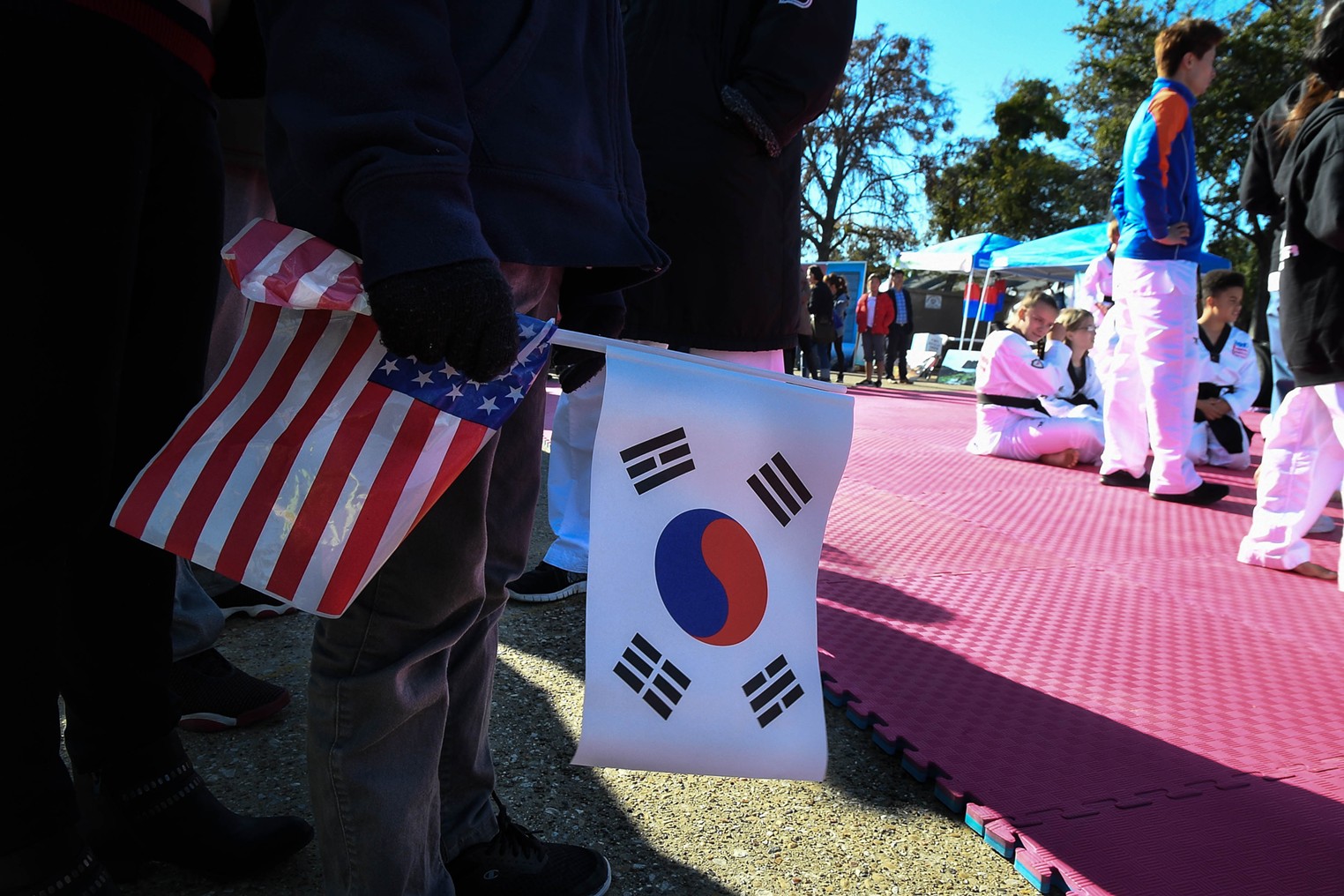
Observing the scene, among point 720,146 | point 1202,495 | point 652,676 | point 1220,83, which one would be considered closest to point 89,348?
point 652,676

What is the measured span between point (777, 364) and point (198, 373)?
1613 mm

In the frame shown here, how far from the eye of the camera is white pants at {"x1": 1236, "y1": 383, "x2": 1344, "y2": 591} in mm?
3459

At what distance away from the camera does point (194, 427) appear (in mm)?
1050

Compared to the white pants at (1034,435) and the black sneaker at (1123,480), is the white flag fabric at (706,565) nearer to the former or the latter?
the black sneaker at (1123,480)

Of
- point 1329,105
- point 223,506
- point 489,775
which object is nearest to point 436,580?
point 223,506

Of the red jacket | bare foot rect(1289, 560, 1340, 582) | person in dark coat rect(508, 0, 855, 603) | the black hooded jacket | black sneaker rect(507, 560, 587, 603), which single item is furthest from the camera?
the red jacket

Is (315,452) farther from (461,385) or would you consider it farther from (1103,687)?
(1103,687)

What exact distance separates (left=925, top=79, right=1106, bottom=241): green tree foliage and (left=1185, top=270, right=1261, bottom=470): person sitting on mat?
898 inches

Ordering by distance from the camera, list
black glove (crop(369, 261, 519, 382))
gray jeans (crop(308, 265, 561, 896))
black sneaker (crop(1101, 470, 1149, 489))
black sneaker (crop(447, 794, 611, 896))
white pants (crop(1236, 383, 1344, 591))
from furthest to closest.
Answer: black sneaker (crop(1101, 470, 1149, 489)) → white pants (crop(1236, 383, 1344, 591)) → black sneaker (crop(447, 794, 611, 896)) → gray jeans (crop(308, 265, 561, 896)) → black glove (crop(369, 261, 519, 382))

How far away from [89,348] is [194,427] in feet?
0.78

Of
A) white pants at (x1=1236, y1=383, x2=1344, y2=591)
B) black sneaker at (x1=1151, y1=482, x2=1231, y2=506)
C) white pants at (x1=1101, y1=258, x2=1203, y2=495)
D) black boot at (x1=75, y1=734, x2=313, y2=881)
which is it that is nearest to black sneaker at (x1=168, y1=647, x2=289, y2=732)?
black boot at (x1=75, y1=734, x2=313, y2=881)

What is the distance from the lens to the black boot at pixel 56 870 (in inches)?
42.4

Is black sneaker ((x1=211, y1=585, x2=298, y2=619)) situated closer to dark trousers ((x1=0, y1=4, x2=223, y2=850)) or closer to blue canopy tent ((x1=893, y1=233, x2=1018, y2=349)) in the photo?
dark trousers ((x1=0, y1=4, x2=223, y2=850))

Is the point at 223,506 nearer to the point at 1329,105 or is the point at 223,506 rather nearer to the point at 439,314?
the point at 439,314
